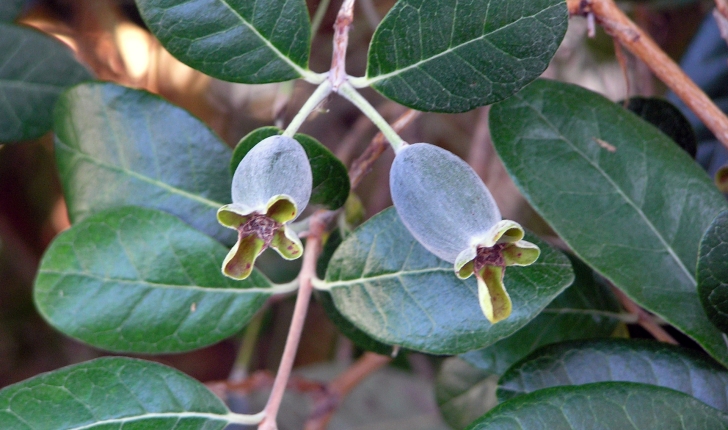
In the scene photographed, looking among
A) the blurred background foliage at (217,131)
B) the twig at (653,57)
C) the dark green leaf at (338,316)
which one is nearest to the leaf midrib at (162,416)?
the dark green leaf at (338,316)

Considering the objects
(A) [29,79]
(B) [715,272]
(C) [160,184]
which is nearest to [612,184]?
(B) [715,272]

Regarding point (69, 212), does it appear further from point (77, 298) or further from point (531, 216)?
point (531, 216)

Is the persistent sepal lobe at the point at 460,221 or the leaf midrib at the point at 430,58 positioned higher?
the leaf midrib at the point at 430,58

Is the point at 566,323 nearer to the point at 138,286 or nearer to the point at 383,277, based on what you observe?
the point at 383,277

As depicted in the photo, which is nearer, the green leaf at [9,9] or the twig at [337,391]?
the green leaf at [9,9]

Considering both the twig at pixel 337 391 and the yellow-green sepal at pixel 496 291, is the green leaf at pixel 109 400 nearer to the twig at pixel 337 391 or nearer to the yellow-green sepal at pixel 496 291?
the yellow-green sepal at pixel 496 291

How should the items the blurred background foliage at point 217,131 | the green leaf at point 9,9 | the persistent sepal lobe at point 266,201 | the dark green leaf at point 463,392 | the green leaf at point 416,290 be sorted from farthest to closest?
1. the blurred background foliage at point 217,131
2. the dark green leaf at point 463,392
3. the green leaf at point 9,9
4. the green leaf at point 416,290
5. the persistent sepal lobe at point 266,201
